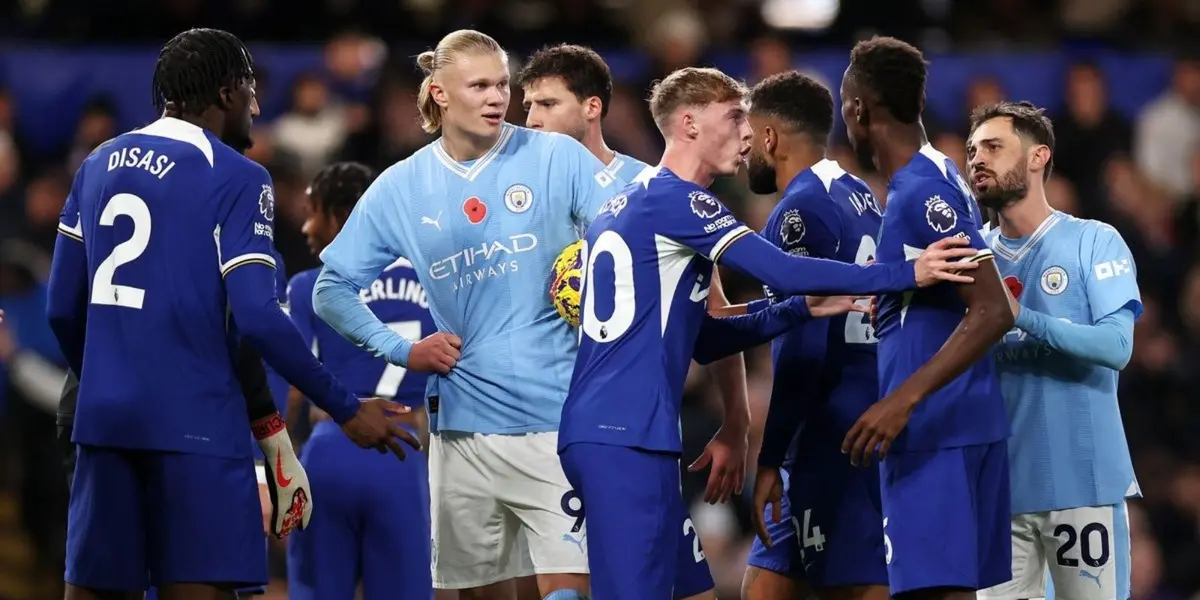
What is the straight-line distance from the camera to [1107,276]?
6.80 meters

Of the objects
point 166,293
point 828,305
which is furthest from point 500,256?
point 166,293

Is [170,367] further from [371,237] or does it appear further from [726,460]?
[726,460]

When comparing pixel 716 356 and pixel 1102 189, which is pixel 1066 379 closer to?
pixel 716 356

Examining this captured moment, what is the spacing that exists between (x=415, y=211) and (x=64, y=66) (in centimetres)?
774

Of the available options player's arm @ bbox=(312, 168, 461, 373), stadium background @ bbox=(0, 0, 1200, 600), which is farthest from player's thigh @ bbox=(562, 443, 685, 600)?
stadium background @ bbox=(0, 0, 1200, 600)

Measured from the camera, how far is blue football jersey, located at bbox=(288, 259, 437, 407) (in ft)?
26.7

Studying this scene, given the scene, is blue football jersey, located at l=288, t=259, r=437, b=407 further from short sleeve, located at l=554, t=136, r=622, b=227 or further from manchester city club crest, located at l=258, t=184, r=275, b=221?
manchester city club crest, located at l=258, t=184, r=275, b=221

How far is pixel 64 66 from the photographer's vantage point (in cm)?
1352

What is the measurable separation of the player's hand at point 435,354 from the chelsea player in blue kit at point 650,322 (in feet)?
2.42

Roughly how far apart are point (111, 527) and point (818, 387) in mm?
2877

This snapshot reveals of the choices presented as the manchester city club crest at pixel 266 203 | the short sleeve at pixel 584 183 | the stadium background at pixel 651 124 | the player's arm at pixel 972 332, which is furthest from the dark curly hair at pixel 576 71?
the stadium background at pixel 651 124

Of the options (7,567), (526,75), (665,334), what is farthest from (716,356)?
(7,567)

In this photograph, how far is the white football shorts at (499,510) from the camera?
6578 mm

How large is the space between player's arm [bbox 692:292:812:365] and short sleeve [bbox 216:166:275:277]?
169 centimetres
